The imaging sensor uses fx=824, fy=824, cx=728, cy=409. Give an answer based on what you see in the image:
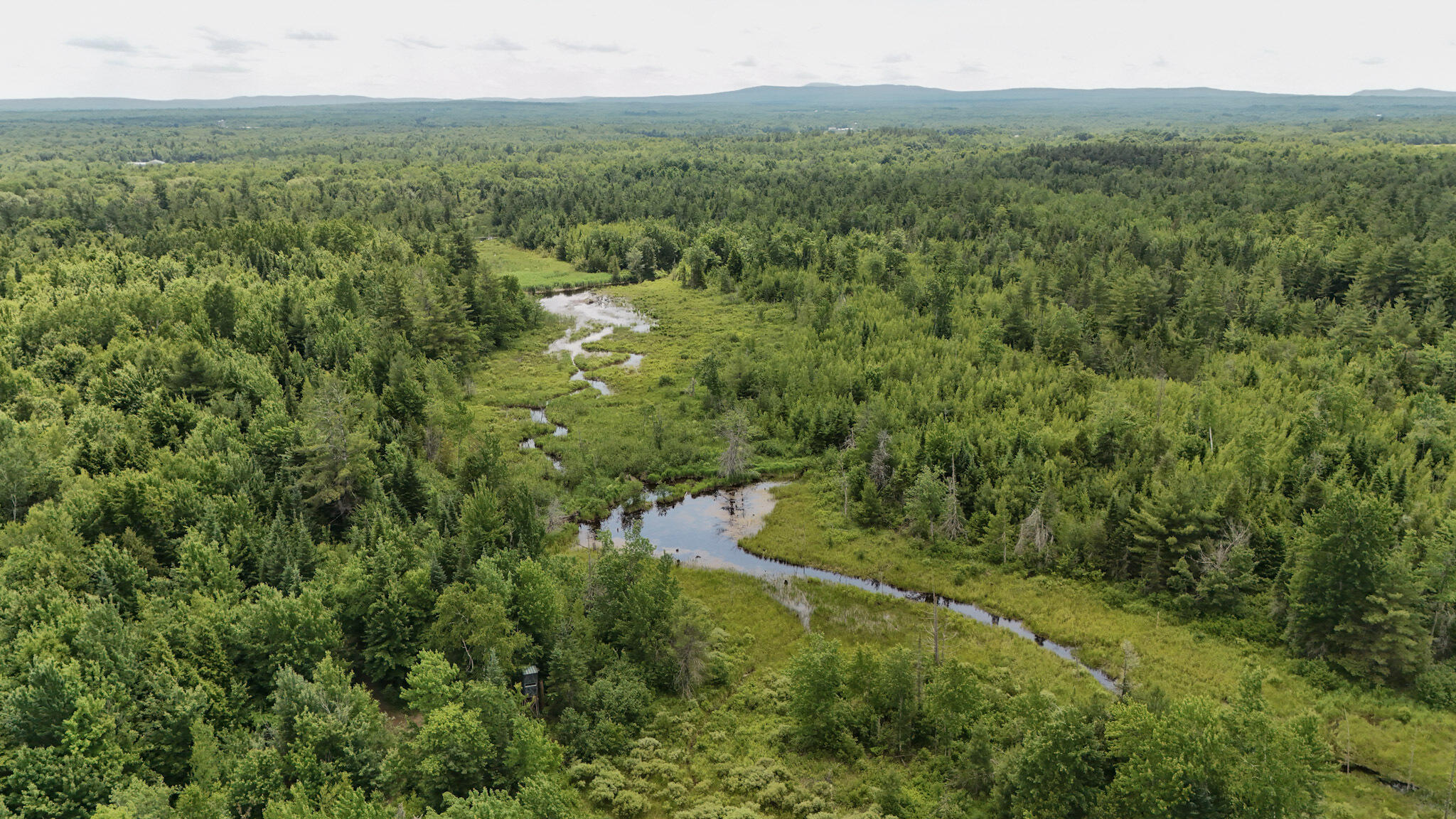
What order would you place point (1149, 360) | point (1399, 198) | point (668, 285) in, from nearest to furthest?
point (1149, 360) < point (1399, 198) < point (668, 285)

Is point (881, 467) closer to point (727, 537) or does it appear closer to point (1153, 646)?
point (727, 537)

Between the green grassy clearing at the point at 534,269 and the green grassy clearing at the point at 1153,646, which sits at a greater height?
the green grassy clearing at the point at 534,269

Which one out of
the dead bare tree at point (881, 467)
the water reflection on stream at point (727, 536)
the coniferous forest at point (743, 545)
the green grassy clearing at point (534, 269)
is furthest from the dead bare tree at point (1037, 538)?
the green grassy clearing at point (534, 269)

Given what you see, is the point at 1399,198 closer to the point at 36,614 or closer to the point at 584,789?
the point at 584,789

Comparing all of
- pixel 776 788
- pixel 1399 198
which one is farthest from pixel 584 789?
pixel 1399 198

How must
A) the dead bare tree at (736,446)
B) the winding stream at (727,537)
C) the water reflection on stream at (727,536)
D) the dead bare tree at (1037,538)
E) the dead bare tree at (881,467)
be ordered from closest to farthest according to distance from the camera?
the winding stream at (727,537) < the water reflection on stream at (727,536) < the dead bare tree at (1037,538) < the dead bare tree at (881,467) < the dead bare tree at (736,446)

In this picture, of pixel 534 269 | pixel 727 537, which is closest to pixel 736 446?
pixel 727 537

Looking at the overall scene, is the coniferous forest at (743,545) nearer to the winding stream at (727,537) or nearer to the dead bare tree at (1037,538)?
the dead bare tree at (1037,538)

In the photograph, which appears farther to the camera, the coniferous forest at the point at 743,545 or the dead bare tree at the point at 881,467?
the dead bare tree at the point at 881,467

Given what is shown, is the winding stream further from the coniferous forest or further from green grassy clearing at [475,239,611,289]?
green grassy clearing at [475,239,611,289]
